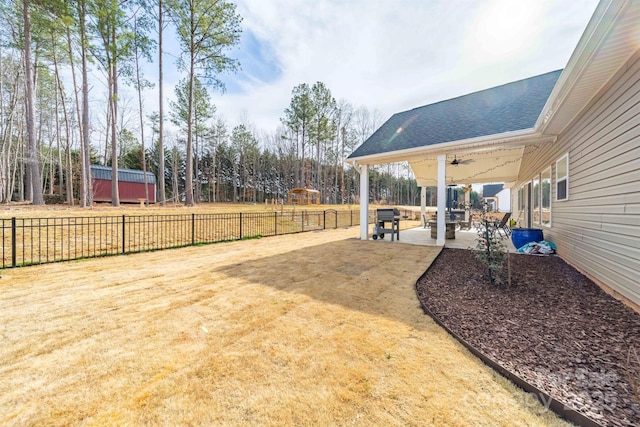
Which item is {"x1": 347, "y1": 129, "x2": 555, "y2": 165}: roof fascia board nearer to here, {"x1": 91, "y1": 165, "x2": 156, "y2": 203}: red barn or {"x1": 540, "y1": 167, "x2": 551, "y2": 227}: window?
{"x1": 540, "y1": 167, "x2": 551, "y2": 227}: window

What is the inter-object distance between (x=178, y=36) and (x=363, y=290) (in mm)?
15819

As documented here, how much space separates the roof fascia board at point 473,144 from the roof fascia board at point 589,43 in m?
1.79

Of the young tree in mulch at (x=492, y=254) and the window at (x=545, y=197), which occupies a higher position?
the window at (x=545, y=197)

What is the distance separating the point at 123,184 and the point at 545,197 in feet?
85.9

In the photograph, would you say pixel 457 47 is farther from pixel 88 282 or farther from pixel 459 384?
pixel 88 282

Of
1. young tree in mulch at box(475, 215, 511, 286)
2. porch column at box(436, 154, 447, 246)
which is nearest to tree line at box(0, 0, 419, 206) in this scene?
porch column at box(436, 154, 447, 246)

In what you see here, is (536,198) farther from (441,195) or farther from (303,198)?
(303,198)

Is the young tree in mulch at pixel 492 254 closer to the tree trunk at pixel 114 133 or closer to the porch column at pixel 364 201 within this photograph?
the porch column at pixel 364 201

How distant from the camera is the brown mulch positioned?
162cm

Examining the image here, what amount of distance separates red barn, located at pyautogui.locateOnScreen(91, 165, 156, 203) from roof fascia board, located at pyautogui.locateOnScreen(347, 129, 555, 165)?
840 inches

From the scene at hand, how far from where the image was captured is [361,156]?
816 cm

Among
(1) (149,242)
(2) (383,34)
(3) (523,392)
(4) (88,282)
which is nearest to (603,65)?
(3) (523,392)

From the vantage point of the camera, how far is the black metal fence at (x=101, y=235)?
17.0ft

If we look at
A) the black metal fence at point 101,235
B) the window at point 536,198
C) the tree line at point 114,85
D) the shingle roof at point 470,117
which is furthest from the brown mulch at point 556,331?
the tree line at point 114,85
